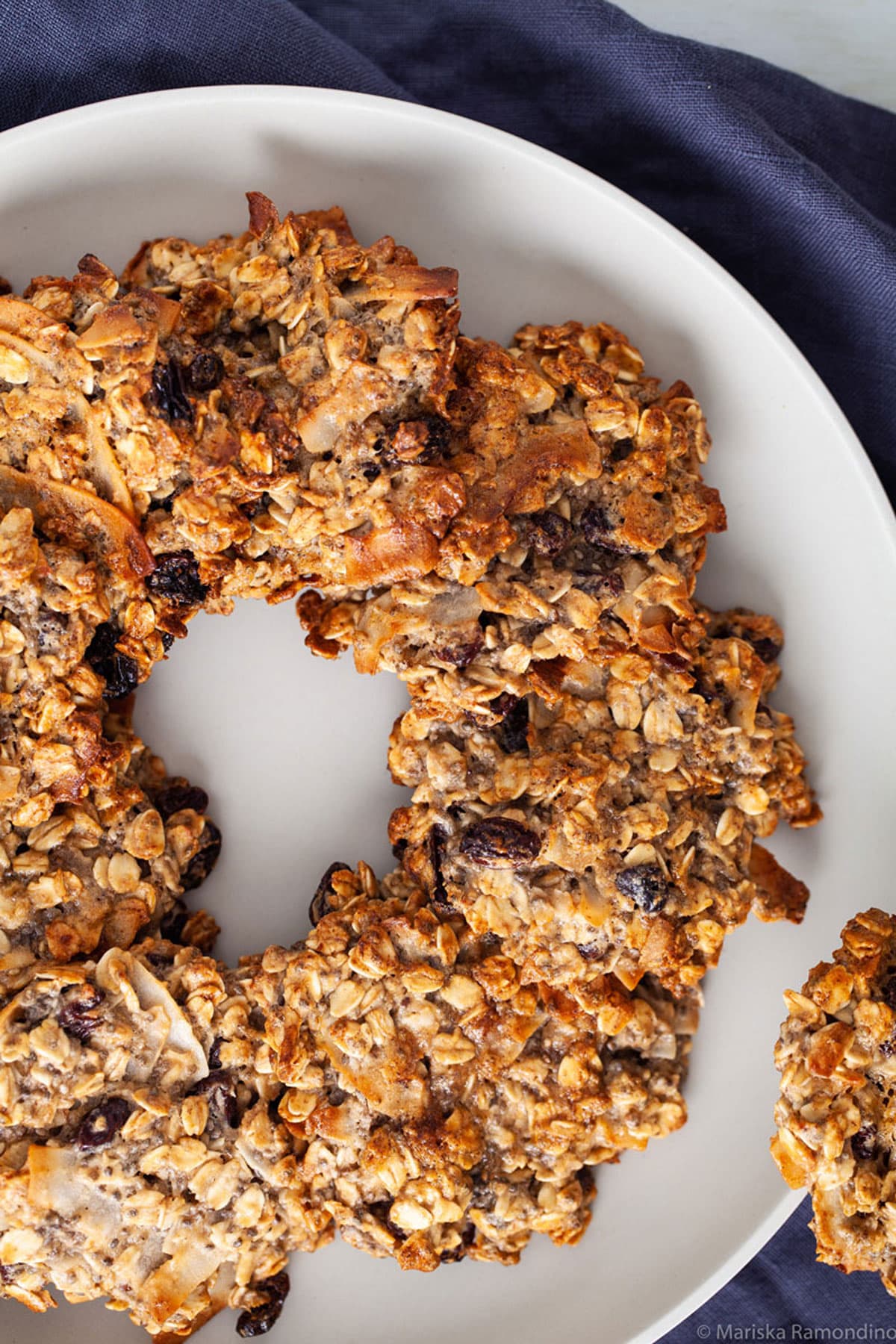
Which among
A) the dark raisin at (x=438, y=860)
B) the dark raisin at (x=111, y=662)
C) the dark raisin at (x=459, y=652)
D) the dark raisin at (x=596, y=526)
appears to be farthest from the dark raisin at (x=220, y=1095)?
the dark raisin at (x=596, y=526)

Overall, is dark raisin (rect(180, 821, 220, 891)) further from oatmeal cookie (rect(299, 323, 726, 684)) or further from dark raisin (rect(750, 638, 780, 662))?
dark raisin (rect(750, 638, 780, 662))

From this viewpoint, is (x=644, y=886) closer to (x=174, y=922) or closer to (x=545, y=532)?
(x=545, y=532)

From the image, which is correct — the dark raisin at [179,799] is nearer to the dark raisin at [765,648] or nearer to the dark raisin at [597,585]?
the dark raisin at [597,585]

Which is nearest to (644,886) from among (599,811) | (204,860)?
(599,811)

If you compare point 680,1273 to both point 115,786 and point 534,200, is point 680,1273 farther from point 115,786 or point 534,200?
point 534,200

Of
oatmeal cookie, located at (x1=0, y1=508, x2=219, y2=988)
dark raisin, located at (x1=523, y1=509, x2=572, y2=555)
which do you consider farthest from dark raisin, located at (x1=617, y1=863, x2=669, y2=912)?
oatmeal cookie, located at (x1=0, y1=508, x2=219, y2=988)

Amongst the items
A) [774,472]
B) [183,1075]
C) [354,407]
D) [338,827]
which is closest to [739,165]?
[774,472]
